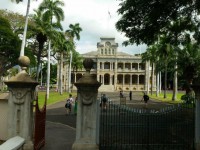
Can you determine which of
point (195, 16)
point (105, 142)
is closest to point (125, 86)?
point (195, 16)

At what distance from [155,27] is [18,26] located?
29336 mm

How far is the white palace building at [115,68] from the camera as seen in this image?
101500 millimetres

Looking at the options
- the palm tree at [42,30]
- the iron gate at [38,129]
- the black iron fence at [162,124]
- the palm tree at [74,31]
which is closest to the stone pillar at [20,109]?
the iron gate at [38,129]

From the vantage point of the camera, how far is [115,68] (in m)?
102

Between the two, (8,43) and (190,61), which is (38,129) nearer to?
(190,61)

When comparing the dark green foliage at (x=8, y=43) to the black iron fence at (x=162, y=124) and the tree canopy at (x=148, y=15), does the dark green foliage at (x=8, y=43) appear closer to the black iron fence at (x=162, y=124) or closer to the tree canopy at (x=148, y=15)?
the tree canopy at (x=148, y=15)

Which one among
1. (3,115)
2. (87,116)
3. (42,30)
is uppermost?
(42,30)

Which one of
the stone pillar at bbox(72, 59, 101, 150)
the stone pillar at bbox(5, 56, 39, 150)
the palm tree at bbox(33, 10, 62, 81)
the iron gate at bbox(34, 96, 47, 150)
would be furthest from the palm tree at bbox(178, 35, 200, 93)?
the stone pillar at bbox(5, 56, 39, 150)

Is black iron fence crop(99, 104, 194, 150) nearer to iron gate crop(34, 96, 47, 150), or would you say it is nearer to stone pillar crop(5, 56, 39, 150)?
iron gate crop(34, 96, 47, 150)

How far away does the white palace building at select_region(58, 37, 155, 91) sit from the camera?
333 feet

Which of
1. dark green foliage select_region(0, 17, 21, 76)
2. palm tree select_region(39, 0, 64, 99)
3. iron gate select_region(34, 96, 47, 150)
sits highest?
palm tree select_region(39, 0, 64, 99)

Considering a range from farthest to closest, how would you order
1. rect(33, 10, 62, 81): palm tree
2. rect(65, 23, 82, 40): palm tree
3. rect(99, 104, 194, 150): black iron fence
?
1. rect(65, 23, 82, 40): palm tree
2. rect(33, 10, 62, 81): palm tree
3. rect(99, 104, 194, 150): black iron fence

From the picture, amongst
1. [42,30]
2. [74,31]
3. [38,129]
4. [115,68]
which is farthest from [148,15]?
[115,68]

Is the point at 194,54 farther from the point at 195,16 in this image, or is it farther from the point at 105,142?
the point at 105,142
